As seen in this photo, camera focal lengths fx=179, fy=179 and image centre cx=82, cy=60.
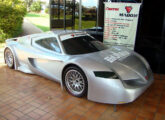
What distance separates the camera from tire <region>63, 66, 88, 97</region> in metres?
3.40

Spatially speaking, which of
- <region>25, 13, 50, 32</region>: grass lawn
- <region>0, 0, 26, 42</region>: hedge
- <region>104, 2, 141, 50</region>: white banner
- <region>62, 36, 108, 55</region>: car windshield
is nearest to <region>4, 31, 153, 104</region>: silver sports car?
<region>62, 36, 108, 55</region>: car windshield

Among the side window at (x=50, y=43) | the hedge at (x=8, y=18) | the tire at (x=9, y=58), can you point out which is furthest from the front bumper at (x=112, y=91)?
the hedge at (x=8, y=18)

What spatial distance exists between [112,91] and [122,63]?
0.68 m

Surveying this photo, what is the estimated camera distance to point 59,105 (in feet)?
11.1

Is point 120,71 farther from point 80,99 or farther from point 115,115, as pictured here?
point 80,99

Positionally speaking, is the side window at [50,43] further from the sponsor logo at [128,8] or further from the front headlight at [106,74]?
the sponsor logo at [128,8]

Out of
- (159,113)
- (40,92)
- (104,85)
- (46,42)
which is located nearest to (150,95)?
(159,113)

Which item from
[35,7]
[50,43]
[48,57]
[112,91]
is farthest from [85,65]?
[35,7]

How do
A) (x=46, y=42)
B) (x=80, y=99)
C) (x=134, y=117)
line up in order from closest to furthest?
1. (x=134, y=117)
2. (x=80, y=99)
3. (x=46, y=42)

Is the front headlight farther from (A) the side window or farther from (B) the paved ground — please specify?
(A) the side window

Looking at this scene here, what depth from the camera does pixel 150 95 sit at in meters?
3.81

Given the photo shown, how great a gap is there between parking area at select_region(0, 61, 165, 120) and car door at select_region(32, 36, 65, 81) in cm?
37

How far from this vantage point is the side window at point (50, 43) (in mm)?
4035

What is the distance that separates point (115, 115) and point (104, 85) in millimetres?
551
